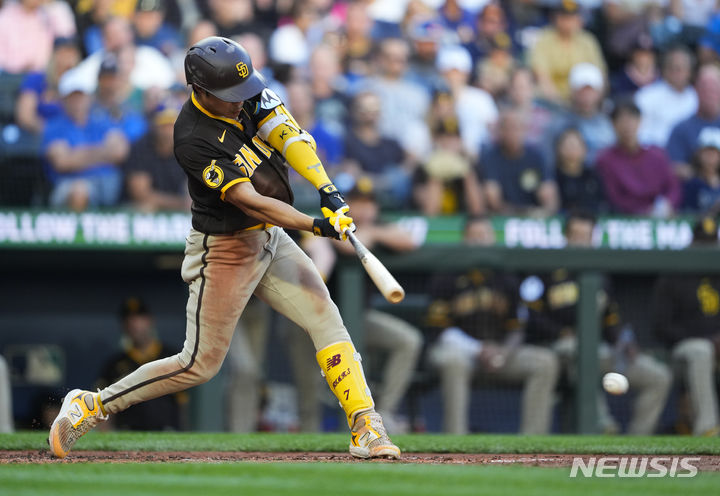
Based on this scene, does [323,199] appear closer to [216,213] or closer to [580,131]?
[216,213]

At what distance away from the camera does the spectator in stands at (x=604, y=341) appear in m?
7.77

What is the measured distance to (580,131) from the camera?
990 centimetres

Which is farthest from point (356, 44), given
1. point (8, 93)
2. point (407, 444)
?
point (407, 444)

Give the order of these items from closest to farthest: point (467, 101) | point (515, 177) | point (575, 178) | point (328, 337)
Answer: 1. point (328, 337)
2. point (515, 177)
3. point (575, 178)
4. point (467, 101)

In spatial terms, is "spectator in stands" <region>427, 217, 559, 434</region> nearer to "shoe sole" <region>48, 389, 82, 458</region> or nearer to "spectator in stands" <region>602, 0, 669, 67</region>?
"shoe sole" <region>48, 389, 82, 458</region>

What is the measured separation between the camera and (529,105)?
1000 centimetres

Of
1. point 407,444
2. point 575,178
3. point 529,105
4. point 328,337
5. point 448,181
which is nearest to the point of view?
point 328,337

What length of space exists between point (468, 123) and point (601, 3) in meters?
2.55

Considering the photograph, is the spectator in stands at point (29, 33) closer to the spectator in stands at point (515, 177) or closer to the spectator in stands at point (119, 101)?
the spectator in stands at point (119, 101)

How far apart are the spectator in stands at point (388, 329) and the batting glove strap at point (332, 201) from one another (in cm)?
285

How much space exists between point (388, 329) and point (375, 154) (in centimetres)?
201

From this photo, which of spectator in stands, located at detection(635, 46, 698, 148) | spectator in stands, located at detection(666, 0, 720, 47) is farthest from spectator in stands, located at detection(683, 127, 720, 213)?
spectator in stands, located at detection(666, 0, 720, 47)

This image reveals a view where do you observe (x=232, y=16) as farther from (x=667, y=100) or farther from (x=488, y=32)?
(x=667, y=100)

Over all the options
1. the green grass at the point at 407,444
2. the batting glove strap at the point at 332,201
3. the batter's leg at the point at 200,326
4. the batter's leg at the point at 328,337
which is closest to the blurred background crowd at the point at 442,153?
the green grass at the point at 407,444
